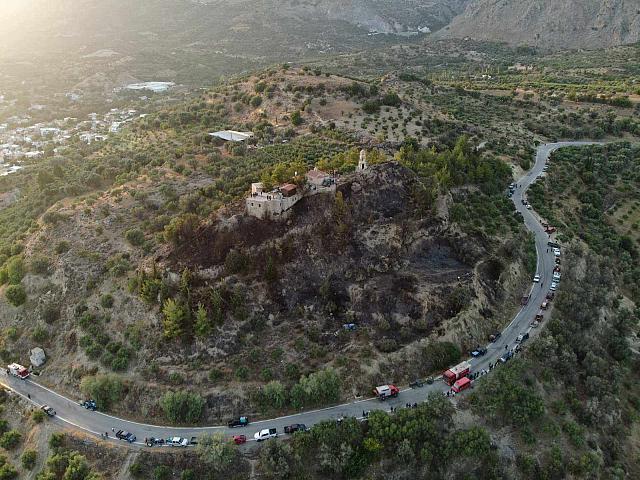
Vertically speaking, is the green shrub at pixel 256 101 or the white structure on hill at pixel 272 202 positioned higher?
the white structure on hill at pixel 272 202

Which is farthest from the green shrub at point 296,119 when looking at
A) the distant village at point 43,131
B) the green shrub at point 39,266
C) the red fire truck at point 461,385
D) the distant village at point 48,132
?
the red fire truck at point 461,385

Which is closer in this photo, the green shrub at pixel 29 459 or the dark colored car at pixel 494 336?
the green shrub at pixel 29 459

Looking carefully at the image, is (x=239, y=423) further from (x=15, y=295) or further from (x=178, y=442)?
(x=15, y=295)

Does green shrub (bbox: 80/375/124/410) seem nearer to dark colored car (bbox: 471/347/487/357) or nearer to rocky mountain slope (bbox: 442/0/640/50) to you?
dark colored car (bbox: 471/347/487/357)

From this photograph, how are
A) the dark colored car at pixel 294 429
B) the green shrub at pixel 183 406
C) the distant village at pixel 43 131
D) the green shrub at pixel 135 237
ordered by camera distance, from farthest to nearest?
the distant village at pixel 43 131 < the green shrub at pixel 135 237 < the green shrub at pixel 183 406 < the dark colored car at pixel 294 429

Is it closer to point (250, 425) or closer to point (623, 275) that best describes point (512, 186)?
point (623, 275)

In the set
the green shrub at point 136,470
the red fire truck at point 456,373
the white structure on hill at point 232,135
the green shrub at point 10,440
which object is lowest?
the green shrub at point 10,440

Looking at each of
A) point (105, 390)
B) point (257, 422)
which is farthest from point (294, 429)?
point (105, 390)

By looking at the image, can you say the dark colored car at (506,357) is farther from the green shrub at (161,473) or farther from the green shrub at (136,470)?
the green shrub at (136,470)

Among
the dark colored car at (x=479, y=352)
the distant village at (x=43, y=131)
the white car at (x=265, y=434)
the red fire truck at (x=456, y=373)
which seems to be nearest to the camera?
the white car at (x=265, y=434)
